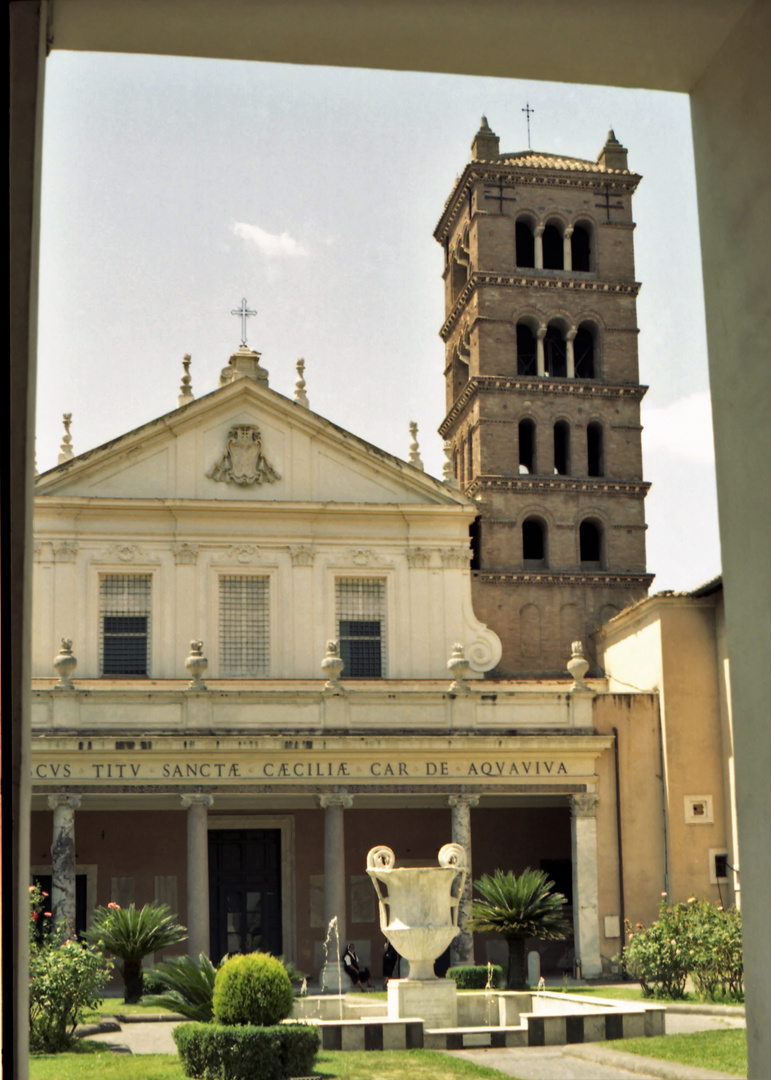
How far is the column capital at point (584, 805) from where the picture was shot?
27578 millimetres

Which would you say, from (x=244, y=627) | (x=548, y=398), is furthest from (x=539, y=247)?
(x=244, y=627)

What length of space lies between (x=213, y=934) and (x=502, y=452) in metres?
17.8

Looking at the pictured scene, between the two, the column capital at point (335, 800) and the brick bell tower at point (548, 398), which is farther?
the brick bell tower at point (548, 398)

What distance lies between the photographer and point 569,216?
43.1 metres

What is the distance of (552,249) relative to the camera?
4431 centimetres

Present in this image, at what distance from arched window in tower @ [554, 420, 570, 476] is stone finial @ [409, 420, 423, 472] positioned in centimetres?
1030

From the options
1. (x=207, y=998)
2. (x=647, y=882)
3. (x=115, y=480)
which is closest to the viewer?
(x=207, y=998)

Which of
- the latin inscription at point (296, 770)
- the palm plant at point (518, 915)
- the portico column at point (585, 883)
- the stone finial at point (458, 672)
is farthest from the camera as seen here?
the stone finial at point (458, 672)

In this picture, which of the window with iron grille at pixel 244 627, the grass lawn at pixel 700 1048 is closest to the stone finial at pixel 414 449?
the window with iron grille at pixel 244 627

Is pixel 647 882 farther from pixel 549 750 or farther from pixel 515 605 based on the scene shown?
pixel 515 605

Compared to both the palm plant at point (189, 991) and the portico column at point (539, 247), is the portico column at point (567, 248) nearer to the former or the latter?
the portico column at point (539, 247)

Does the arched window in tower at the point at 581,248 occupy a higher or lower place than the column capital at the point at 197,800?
higher

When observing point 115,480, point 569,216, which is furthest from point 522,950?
point 569,216

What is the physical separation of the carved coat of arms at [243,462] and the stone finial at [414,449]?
329 cm
